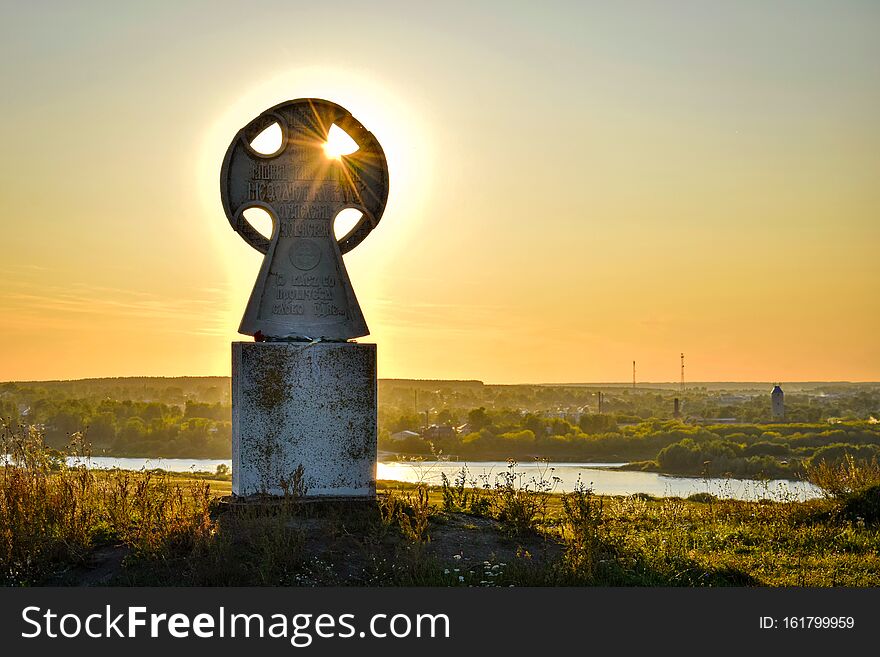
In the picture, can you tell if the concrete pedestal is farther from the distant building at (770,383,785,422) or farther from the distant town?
the distant building at (770,383,785,422)

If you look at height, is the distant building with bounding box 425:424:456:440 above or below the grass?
below

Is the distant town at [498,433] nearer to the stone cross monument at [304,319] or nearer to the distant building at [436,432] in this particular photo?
the distant building at [436,432]

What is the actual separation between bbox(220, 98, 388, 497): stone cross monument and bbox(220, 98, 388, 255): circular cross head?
1 centimetres

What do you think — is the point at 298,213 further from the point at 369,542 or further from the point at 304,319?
the point at 369,542

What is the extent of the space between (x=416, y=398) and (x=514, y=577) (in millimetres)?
70553

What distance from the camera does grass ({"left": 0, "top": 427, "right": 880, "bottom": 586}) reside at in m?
7.70

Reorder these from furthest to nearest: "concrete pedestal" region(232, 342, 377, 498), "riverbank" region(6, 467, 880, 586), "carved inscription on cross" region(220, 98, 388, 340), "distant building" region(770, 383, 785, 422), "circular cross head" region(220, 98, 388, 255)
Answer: "distant building" region(770, 383, 785, 422), "circular cross head" region(220, 98, 388, 255), "carved inscription on cross" region(220, 98, 388, 340), "concrete pedestal" region(232, 342, 377, 498), "riverbank" region(6, 467, 880, 586)

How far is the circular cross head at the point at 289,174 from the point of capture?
10.6 metres

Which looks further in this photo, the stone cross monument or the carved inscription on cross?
the carved inscription on cross

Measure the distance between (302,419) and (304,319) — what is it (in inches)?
42.2

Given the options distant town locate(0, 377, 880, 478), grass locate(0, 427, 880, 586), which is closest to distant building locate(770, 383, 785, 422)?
Answer: distant town locate(0, 377, 880, 478)

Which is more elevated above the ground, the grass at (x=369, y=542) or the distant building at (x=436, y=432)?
the grass at (x=369, y=542)

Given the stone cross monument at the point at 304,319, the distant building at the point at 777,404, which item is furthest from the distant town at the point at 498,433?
the stone cross monument at the point at 304,319

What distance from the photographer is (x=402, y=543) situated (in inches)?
330
